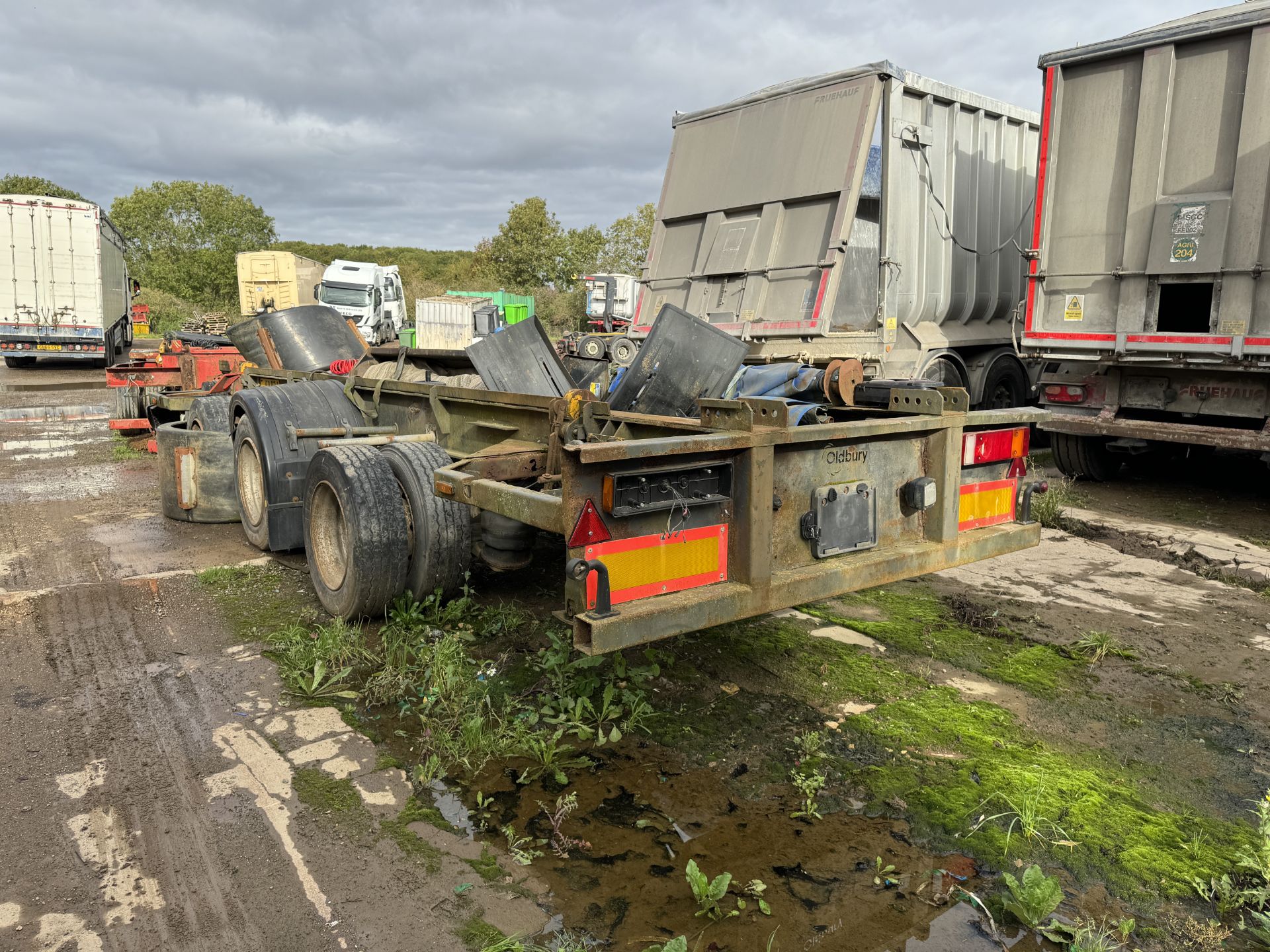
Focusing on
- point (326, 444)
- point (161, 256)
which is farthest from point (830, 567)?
point (161, 256)

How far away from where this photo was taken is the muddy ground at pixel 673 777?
235 cm

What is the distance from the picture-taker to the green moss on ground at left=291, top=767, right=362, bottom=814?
112 inches

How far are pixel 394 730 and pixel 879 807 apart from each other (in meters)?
1.83

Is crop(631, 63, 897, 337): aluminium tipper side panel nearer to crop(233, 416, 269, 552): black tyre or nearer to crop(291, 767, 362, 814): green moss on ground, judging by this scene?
crop(233, 416, 269, 552): black tyre

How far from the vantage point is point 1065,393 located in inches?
300

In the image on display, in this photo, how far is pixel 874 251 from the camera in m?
7.67

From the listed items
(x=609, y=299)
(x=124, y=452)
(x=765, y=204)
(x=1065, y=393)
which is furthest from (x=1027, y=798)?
(x=609, y=299)

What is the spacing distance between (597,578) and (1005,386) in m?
Result: 8.08

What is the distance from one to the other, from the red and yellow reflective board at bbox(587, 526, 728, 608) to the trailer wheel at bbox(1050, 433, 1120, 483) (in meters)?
6.24

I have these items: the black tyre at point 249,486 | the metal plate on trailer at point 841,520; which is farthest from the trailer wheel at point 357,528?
the metal plate on trailer at point 841,520

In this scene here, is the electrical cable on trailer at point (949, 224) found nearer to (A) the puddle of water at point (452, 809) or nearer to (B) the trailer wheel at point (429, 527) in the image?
(B) the trailer wheel at point (429, 527)

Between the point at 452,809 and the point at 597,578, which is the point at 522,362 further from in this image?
the point at 452,809

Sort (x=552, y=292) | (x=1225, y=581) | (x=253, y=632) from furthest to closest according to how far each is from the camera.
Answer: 1. (x=552, y=292)
2. (x=1225, y=581)
3. (x=253, y=632)

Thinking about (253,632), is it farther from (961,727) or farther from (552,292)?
(552,292)
